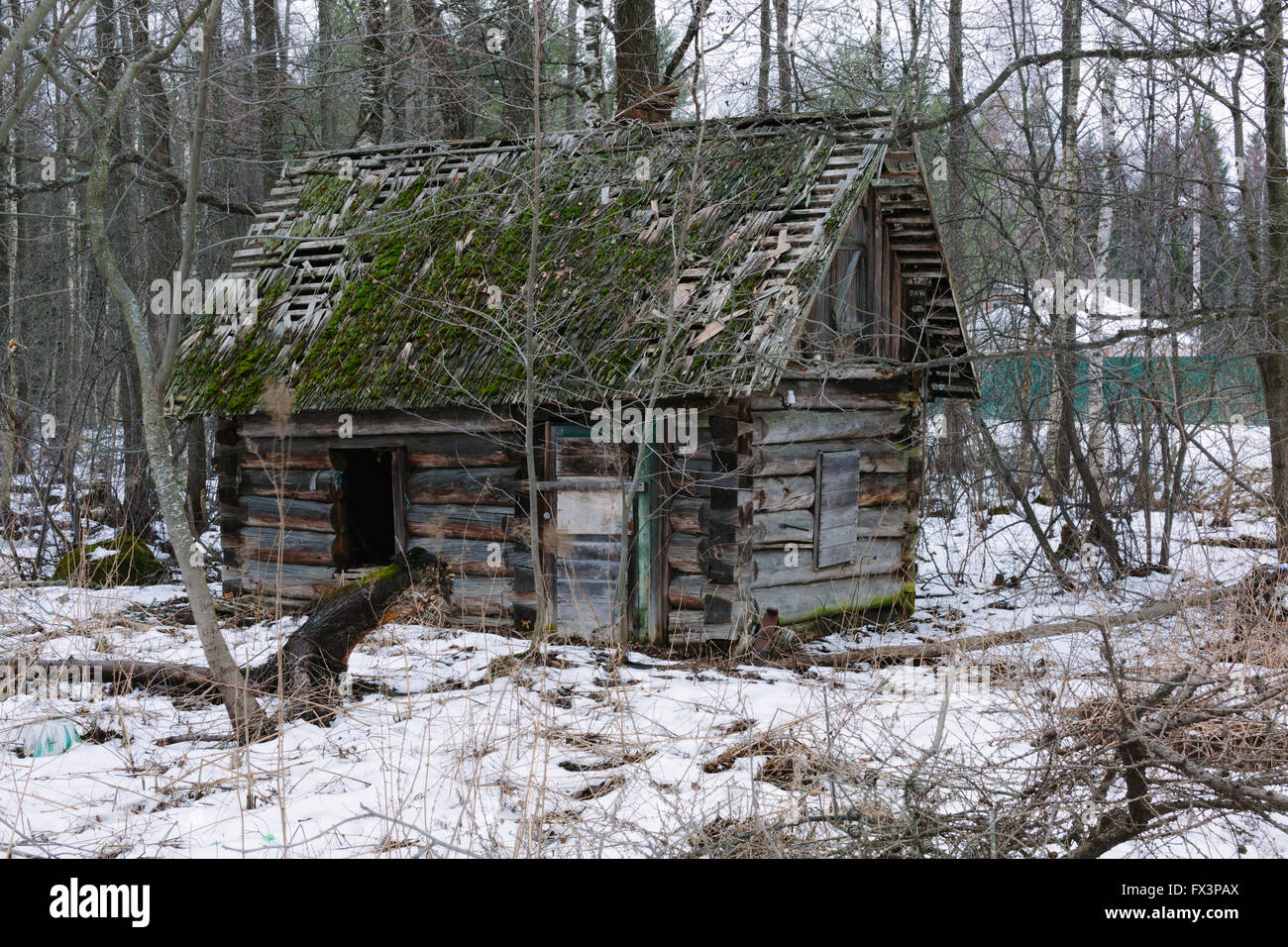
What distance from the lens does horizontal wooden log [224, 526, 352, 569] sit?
9.91 metres

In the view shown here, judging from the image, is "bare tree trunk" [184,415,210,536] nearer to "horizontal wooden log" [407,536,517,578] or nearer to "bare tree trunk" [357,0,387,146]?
"bare tree trunk" [357,0,387,146]

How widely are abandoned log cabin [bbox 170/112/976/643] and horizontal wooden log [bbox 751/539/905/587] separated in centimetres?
3

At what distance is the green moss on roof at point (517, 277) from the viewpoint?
8.30 metres

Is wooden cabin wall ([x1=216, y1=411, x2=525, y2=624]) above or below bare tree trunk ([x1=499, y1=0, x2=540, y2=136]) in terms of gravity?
below

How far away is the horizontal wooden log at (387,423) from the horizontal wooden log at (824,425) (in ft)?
6.95

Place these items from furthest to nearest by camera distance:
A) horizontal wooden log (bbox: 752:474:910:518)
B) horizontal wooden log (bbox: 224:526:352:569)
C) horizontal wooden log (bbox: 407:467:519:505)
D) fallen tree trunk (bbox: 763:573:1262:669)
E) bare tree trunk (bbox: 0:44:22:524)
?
bare tree trunk (bbox: 0:44:22:524), horizontal wooden log (bbox: 224:526:352:569), horizontal wooden log (bbox: 407:467:519:505), horizontal wooden log (bbox: 752:474:910:518), fallen tree trunk (bbox: 763:573:1262:669)

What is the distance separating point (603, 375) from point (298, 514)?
3627mm

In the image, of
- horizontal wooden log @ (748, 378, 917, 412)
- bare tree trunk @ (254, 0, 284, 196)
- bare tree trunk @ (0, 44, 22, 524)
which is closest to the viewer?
horizontal wooden log @ (748, 378, 917, 412)

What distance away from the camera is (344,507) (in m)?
10.1

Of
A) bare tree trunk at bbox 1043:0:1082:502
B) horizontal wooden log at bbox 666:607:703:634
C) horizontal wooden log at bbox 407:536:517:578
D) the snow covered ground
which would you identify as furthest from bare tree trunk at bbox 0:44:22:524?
bare tree trunk at bbox 1043:0:1082:502

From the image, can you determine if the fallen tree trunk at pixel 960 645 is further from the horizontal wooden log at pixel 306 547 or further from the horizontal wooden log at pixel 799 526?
the horizontal wooden log at pixel 306 547

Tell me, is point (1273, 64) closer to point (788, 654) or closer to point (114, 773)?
point (788, 654)
